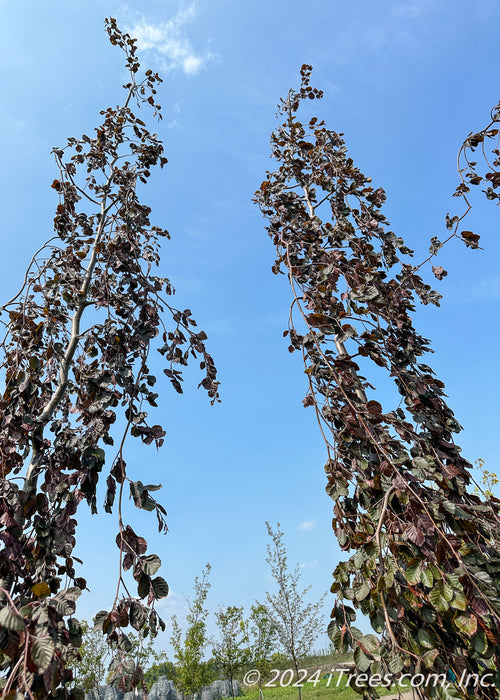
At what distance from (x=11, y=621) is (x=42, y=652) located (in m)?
0.11

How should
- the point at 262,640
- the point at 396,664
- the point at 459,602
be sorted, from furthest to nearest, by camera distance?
the point at 262,640 → the point at 396,664 → the point at 459,602

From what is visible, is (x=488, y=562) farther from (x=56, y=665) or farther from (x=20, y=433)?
(x=20, y=433)

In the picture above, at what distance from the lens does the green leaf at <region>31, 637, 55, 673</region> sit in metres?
0.89

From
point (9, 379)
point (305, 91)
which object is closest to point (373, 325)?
point (9, 379)

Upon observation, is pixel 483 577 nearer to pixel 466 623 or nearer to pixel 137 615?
pixel 466 623

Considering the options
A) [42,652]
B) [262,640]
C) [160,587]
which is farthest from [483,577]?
[262,640]

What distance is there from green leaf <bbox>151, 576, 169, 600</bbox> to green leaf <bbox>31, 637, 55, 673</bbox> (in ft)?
1.19

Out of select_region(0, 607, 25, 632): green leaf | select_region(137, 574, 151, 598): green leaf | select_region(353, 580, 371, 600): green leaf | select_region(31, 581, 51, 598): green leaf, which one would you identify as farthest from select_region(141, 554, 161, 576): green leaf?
select_region(353, 580, 371, 600): green leaf

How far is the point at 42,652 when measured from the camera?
3.00 feet

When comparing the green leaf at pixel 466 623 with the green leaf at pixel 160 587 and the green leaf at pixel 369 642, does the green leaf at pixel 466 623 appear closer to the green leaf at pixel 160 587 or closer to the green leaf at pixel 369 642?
the green leaf at pixel 369 642

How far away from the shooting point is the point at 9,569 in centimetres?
148

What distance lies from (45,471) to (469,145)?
2572 mm

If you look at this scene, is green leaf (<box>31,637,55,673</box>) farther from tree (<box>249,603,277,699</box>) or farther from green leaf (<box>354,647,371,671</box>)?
tree (<box>249,603,277,699</box>)

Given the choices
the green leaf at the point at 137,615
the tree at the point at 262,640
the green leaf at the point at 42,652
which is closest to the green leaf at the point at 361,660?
the green leaf at the point at 137,615
